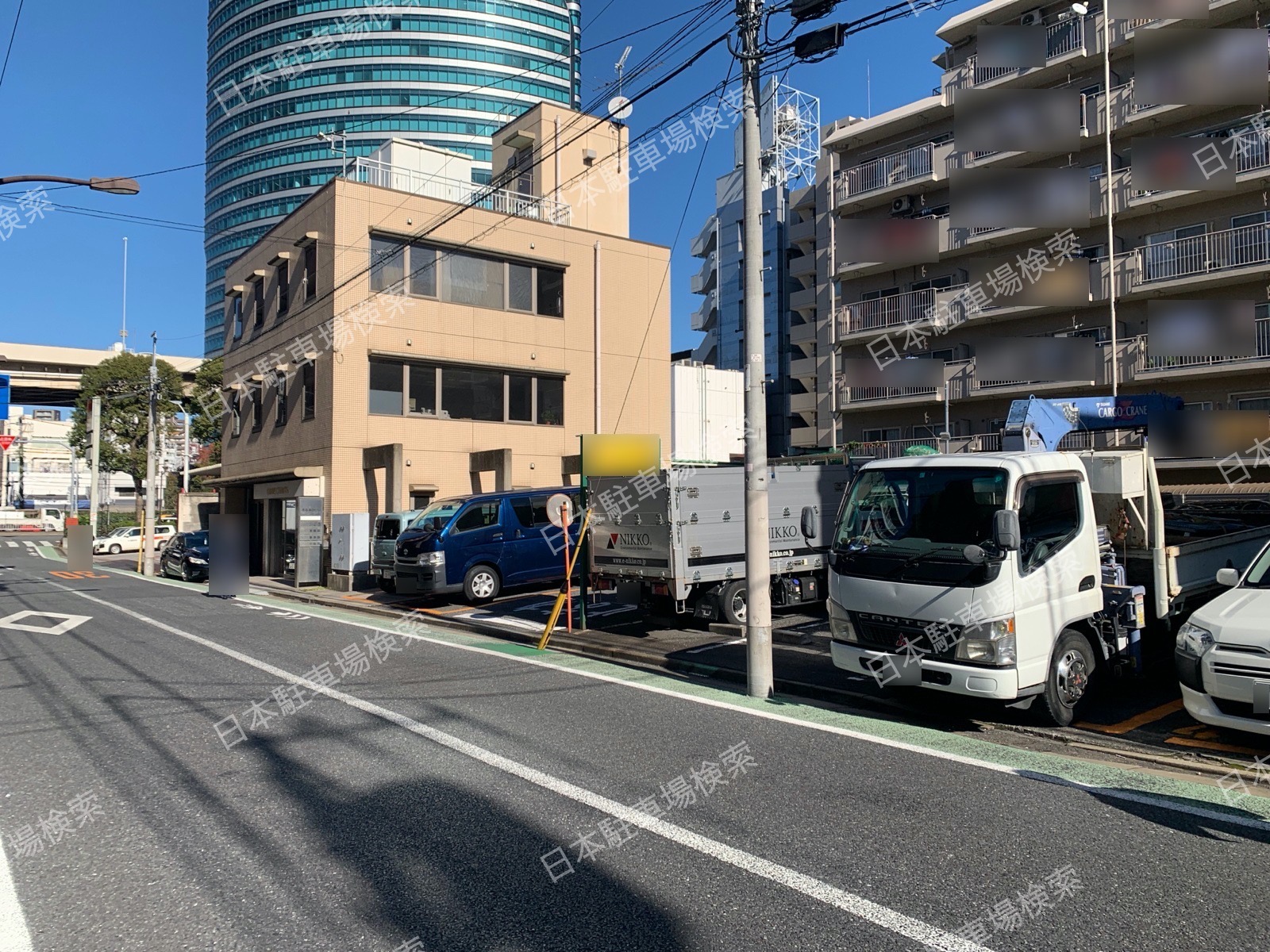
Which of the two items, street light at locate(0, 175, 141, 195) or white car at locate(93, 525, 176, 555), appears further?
white car at locate(93, 525, 176, 555)

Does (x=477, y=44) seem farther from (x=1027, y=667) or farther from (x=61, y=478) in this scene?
(x=1027, y=667)

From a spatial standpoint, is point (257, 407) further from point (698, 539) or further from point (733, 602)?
point (733, 602)

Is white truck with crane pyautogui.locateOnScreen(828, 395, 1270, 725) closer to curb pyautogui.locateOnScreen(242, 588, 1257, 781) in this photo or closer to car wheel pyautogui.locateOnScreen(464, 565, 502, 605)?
curb pyautogui.locateOnScreen(242, 588, 1257, 781)

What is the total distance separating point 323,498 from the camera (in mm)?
22094

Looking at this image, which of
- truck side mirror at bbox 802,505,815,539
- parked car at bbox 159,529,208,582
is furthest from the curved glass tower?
truck side mirror at bbox 802,505,815,539

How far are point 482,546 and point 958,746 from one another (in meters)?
11.9

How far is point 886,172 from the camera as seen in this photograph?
3027cm

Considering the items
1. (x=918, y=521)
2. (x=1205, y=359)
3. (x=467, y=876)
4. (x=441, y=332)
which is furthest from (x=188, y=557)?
(x=1205, y=359)

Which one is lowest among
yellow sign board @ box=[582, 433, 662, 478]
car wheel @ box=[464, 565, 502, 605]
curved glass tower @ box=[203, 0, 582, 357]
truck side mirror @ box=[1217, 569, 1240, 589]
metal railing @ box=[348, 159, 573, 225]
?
car wheel @ box=[464, 565, 502, 605]

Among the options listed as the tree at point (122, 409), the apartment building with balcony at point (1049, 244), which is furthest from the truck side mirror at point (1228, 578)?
the tree at point (122, 409)

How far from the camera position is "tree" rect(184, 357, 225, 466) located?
45.3 meters

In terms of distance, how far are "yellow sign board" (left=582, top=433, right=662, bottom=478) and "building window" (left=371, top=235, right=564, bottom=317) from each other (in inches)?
466

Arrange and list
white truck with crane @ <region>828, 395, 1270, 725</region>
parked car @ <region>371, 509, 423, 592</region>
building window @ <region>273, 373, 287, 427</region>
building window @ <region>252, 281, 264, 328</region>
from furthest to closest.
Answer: building window @ <region>252, 281, 264, 328</region>
building window @ <region>273, 373, 287, 427</region>
parked car @ <region>371, 509, 423, 592</region>
white truck with crane @ <region>828, 395, 1270, 725</region>

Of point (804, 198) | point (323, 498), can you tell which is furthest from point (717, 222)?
point (323, 498)
